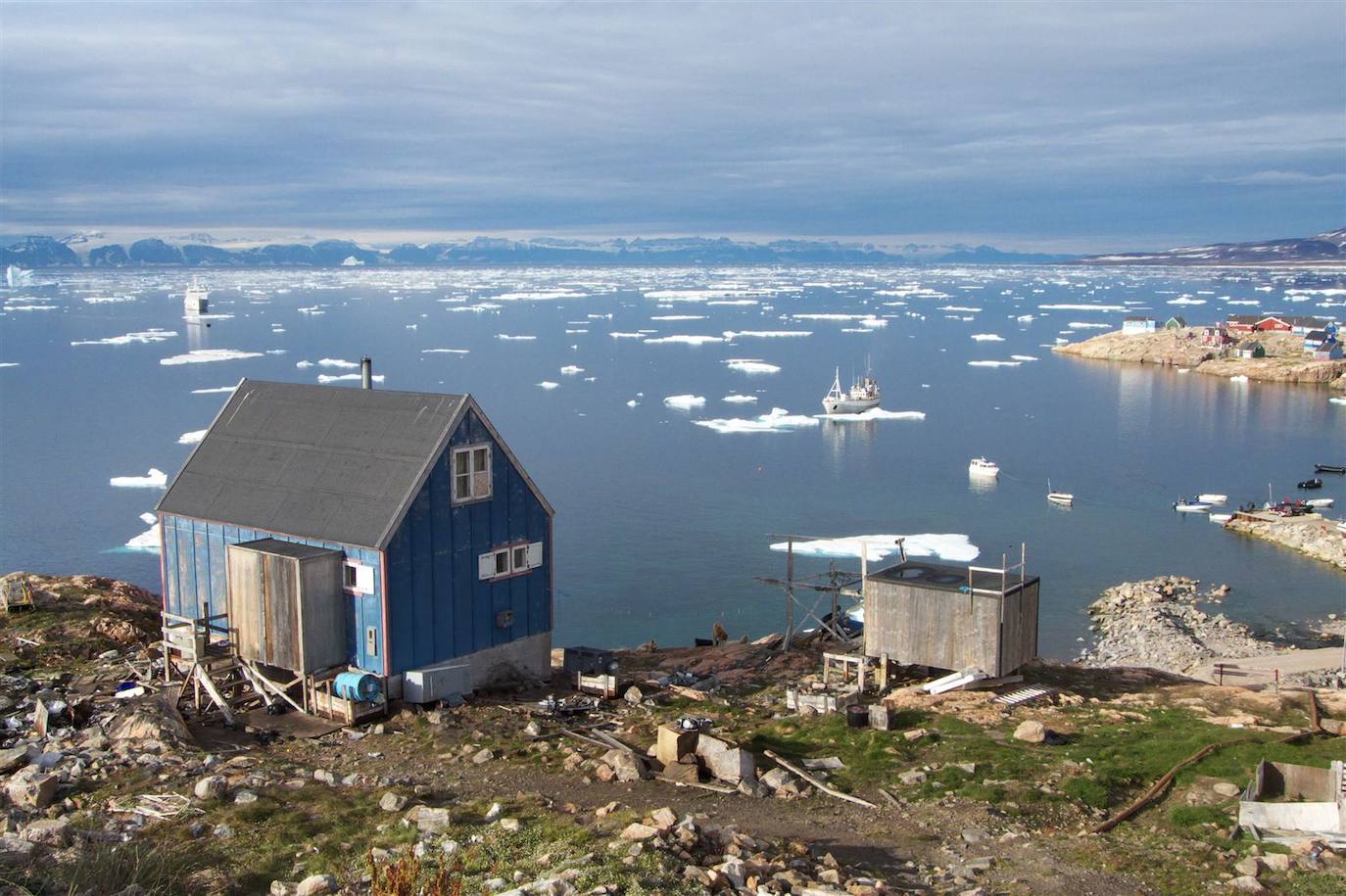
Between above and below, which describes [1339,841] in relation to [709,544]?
above

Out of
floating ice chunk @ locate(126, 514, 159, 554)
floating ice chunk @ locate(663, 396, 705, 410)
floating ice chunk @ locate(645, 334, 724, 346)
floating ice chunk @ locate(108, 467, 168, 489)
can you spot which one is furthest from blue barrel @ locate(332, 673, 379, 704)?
floating ice chunk @ locate(645, 334, 724, 346)

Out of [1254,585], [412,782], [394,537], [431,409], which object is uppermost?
A: [431,409]

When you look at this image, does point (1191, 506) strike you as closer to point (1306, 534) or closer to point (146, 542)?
point (1306, 534)

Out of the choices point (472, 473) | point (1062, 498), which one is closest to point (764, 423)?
point (1062, 498)

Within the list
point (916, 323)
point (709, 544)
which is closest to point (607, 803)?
point (709, 544)

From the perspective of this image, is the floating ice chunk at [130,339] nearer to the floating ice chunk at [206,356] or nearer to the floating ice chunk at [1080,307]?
the floating ice chunk at [206,356]

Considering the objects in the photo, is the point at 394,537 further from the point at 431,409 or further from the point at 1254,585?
the point at 1254,585
